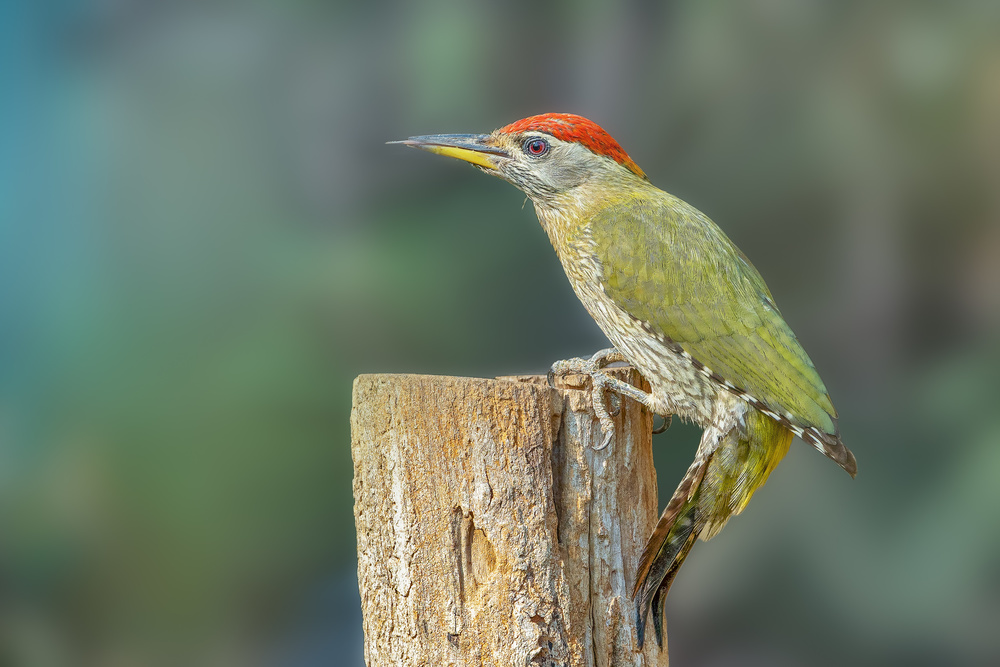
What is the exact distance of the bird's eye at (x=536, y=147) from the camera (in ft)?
8.45

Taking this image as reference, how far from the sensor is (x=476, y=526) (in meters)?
1.94

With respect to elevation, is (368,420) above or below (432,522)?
above

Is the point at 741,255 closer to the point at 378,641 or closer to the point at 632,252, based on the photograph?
the point at 632,252

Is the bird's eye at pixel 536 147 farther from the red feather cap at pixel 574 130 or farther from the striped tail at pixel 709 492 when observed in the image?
the striped tail at pixel 709 492

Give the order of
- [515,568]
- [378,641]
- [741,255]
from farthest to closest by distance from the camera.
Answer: [741,255], [378,641], [515,568]

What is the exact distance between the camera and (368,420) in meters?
2.05

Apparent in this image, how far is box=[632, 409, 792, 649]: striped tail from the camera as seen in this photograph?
219 cm

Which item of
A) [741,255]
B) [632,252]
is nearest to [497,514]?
[632,252]

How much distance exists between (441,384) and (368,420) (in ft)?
0.80

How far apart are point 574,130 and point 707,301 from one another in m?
0.68

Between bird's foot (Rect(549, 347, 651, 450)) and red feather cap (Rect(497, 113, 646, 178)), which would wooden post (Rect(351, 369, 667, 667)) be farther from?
red feather cap (Rect(497, 113, 646, 178))

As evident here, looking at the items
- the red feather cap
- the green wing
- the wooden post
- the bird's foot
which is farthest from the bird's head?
the wooden post

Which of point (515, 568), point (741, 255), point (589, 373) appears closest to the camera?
point (515, 568)

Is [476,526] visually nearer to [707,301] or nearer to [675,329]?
[675,329]
